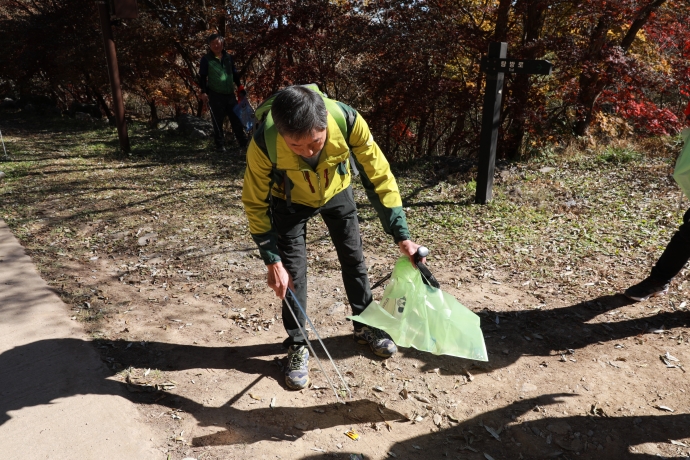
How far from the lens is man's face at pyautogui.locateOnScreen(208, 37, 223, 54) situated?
293 inches

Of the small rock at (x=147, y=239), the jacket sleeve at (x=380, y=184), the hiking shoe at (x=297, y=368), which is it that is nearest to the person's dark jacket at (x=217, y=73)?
the small rock at (x=147, y=239)

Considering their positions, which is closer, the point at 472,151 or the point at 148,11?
the point at 472,151

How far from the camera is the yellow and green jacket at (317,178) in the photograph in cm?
248

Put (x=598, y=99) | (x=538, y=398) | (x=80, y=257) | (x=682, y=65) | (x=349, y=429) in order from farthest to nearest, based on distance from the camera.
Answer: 1. (x=598, y=99)
2. (x=682, y=65)
3. (x=80, y=257)
4. (x=538, y=398)
5. (x=349, y=429)

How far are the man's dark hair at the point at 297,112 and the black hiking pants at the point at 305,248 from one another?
632 mm

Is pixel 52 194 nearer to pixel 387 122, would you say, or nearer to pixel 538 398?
pixel 387 122

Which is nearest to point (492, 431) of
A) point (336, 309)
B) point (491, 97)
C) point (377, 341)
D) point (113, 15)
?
point (377, 341)

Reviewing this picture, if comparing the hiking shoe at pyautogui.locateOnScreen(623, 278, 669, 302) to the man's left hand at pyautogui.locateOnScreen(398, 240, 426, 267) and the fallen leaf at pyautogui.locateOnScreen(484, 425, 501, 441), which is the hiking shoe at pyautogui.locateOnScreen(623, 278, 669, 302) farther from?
the man's left hand at pyautogui.locateOnScreen(398, 240, 426, 267)

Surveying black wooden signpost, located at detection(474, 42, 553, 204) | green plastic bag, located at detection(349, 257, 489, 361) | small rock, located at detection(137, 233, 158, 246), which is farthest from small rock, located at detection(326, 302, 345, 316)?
black wooden signpost, located at detection(474, 42, 553, 204)

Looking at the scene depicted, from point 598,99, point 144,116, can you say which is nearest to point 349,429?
point 598,99

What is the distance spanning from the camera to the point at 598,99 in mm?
7613

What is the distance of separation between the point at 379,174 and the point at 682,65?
6448 millimetres

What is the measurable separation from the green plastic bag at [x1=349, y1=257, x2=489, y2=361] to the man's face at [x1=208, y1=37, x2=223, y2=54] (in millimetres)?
5901

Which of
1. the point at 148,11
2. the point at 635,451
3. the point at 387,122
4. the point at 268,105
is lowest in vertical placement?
the point at 635,451
